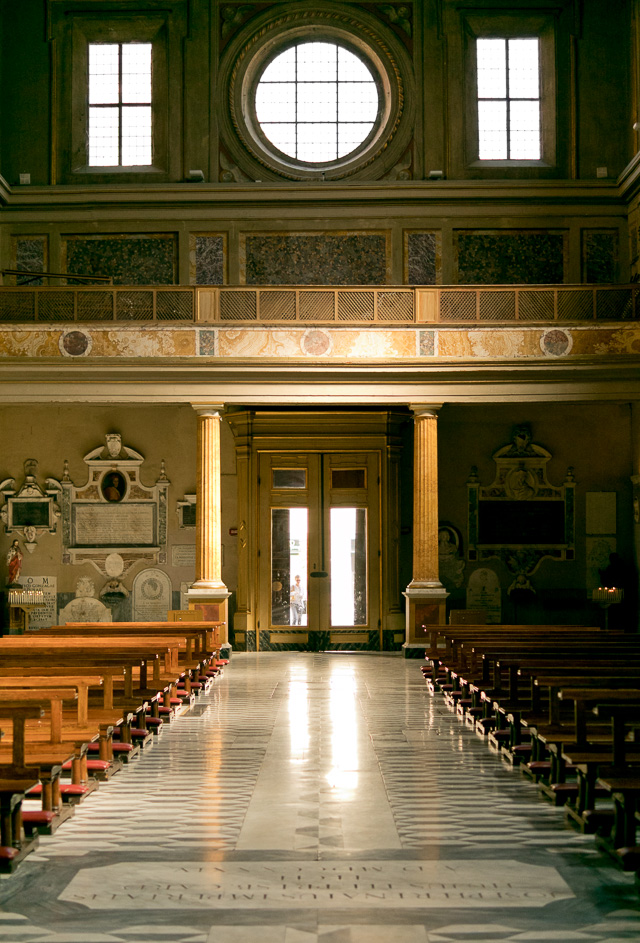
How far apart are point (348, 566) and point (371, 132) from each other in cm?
790

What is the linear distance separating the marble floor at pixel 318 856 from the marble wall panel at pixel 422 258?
446 inches

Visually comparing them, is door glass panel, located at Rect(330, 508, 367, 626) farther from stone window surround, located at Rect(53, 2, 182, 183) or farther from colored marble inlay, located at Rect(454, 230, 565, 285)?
stone window surround, located at Rect(53, 2, 182, 183)

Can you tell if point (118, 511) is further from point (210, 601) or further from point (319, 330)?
point (319, 330)

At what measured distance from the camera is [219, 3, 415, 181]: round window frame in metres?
19.0

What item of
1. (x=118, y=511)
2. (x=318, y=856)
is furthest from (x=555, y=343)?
(x=318, y=856)

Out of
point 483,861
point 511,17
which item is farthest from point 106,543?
point 483,861

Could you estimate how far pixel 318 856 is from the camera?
520 cm

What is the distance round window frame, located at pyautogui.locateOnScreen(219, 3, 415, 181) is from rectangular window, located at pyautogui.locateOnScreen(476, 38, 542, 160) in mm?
1405

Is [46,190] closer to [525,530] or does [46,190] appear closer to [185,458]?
[185,458]

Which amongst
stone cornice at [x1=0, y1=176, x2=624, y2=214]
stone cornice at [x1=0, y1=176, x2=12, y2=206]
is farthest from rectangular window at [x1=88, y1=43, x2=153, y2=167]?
stone cornice at [x1=0, y1=176, x2=12, y2=206]

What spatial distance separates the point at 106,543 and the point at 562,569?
7901 millimetres

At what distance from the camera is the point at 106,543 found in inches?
724

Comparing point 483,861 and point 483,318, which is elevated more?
point 483,318

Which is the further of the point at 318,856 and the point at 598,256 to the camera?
the point at 598,256
